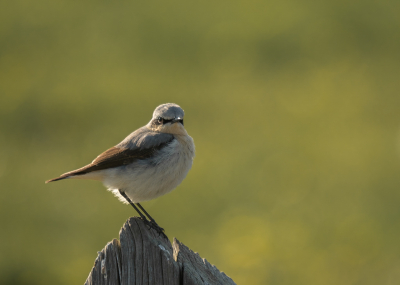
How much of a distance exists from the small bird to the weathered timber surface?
5.68 ft

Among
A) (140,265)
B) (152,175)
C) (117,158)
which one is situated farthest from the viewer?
(117,158)

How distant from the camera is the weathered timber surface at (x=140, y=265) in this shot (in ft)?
9.00

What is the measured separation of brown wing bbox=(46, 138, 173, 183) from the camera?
4773 mm

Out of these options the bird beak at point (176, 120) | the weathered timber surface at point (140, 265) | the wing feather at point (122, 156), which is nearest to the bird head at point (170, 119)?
the bird beak at point (176, 120)

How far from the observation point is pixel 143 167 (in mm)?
4734

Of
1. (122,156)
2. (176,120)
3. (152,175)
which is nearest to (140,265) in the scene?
(152,175)

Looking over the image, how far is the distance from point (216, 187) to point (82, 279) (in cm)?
283

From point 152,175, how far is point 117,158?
1.32 ft

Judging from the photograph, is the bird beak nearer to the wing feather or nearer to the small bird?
the small bird

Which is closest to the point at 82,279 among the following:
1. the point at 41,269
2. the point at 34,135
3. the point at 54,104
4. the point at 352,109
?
the point at 41,269

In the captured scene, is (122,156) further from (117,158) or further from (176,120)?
(176,120)

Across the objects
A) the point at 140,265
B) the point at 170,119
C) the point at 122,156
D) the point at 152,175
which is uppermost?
the point at 170,119

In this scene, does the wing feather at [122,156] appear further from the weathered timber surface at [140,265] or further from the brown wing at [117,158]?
the weathered timber surface at [140,265]

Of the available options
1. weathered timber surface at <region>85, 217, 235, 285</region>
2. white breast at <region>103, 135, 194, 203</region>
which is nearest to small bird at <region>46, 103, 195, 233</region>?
white breast at <region>103, 135, 194, 203</region>
